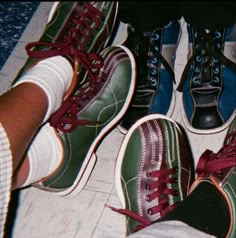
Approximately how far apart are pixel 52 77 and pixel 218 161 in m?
0.26

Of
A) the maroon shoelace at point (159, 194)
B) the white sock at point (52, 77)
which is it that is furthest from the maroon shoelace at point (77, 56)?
the maroon shoelace at point (159, 194)

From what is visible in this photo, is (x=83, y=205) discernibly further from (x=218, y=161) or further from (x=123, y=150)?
(x=218, y=161)

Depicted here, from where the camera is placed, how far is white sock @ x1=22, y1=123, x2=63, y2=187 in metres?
0.77

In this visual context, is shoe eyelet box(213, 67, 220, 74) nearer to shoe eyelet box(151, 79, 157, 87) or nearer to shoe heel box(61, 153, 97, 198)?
shoe eyelet box(151, 79, 157, 87)

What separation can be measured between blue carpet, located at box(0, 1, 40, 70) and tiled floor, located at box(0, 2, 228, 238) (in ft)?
0.07

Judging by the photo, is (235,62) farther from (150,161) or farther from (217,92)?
(150,161)

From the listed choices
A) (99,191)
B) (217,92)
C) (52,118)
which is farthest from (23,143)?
(217,92)

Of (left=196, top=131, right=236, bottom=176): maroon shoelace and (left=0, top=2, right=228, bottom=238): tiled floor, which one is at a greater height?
(left=196, top=131, right=236, bottom=176): maroon shoelace

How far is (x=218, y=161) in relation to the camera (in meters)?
0.74

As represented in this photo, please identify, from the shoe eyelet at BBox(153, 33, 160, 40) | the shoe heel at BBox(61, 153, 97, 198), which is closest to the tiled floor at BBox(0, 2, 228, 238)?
the shoe heel at BBox(61, 153, 97, 198)

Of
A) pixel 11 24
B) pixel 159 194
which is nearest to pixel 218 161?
pixel 159 194

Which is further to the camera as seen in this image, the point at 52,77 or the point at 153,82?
the point at 153,82

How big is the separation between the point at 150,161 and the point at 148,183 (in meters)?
0.03

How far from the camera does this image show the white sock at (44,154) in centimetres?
77
